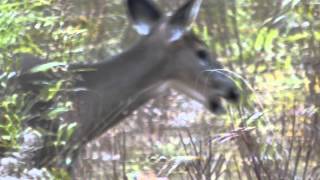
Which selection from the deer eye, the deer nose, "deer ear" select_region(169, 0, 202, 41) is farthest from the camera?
the deer eye

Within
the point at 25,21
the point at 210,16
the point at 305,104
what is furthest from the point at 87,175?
the point at 210,16

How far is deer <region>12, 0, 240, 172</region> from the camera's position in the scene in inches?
236

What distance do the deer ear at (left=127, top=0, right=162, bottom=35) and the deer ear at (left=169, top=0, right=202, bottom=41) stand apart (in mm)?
173

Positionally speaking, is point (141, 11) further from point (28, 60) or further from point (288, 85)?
point (288, 85)

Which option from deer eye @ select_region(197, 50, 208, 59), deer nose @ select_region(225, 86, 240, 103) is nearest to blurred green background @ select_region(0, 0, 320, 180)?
deer nose @ select_region(225, 86, 240, 103)

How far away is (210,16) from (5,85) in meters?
3.95

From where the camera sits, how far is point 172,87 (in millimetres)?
6516

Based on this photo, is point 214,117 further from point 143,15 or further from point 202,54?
point 143,15

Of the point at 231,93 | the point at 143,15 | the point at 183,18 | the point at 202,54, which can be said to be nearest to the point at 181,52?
the point at 202,54

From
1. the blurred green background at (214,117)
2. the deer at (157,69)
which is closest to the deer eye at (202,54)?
the deer at (157,69)

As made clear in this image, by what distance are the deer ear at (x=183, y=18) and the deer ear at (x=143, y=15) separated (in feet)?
0.57

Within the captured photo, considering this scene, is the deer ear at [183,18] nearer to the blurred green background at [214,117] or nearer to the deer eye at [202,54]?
the deer eye at [202,54]

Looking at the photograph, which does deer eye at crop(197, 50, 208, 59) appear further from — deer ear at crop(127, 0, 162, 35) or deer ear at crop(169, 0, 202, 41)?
deer ear at crop(127, 0, 162, 35)

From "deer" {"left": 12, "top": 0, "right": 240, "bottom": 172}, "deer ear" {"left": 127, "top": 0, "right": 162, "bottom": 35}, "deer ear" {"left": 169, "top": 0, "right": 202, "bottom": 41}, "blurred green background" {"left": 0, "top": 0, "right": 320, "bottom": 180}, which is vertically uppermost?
"deer ear" {"left": 127, "top": 0, "right": 162, "bottom": 35}
